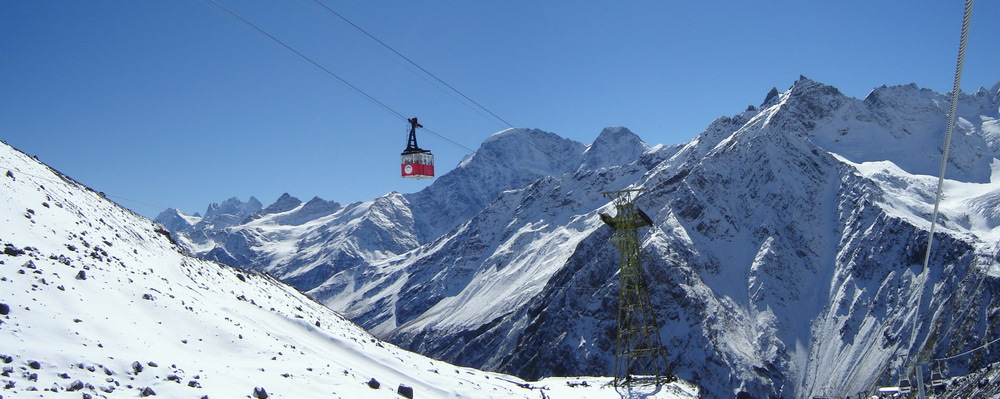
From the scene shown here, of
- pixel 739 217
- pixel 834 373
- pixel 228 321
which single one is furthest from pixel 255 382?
pixel 739 217

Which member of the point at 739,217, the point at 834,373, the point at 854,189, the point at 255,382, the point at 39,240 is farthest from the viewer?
the point at 739,217

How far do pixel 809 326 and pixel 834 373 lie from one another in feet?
55.3

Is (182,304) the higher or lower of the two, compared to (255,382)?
higher

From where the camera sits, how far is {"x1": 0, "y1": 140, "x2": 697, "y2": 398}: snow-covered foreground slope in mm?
23922

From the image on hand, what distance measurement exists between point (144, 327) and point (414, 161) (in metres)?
18.6

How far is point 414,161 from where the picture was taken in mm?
43531

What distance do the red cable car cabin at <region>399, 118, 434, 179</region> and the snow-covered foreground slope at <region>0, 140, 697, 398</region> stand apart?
429 inches

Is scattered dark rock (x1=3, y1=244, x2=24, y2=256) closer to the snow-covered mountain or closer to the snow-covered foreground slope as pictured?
the snow-covered foreground slope

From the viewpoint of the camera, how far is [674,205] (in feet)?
648

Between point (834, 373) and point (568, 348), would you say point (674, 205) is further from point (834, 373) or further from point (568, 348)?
point (834, 373)

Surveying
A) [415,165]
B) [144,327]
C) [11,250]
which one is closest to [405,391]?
[144,327]

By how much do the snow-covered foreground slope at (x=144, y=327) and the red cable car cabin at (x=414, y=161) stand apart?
1090 centimetres

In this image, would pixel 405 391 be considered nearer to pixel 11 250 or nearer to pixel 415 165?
pixel 415 165

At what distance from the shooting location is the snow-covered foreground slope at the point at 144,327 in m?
23.9
